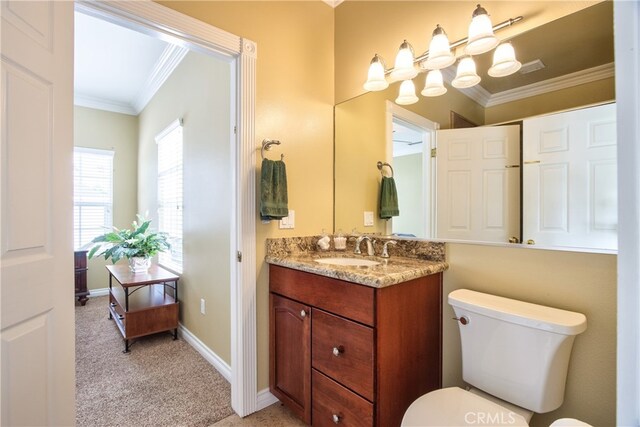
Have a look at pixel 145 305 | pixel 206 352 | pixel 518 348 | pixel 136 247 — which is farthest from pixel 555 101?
pixel 136 247

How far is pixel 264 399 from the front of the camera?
69.6 inches

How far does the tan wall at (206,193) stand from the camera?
219cm

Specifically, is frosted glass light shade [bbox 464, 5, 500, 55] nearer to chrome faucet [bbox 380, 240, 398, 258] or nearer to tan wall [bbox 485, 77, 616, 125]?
tan wall [bbox 485, 77, 616, 125]

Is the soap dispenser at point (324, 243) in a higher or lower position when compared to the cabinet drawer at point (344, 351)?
higher

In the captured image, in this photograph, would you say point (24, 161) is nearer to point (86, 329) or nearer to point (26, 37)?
point (26, 37)

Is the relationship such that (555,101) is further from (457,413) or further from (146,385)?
(146,385)

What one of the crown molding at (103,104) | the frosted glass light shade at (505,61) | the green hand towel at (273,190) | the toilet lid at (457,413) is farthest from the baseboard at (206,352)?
the crown molding at (103,104)

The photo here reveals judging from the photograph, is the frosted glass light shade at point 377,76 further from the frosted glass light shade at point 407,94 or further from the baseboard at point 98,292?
the baseboard at point 98,292

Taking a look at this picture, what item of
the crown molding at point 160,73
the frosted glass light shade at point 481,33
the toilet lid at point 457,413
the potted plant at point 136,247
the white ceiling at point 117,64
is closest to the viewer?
the toilet lid at point 457,413

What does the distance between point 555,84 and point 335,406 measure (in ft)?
5.69

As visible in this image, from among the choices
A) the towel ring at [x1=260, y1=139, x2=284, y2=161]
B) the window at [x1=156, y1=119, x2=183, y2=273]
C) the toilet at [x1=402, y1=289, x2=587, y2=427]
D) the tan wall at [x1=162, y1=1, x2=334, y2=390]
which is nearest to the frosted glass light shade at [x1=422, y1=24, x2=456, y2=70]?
the tan wall at [x1=162, y1=1, x2=334, y2=390]

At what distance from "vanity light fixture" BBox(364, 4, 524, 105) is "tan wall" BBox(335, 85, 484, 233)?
4.0 inches

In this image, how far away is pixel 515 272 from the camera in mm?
1312

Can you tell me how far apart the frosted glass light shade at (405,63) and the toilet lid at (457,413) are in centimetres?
160
